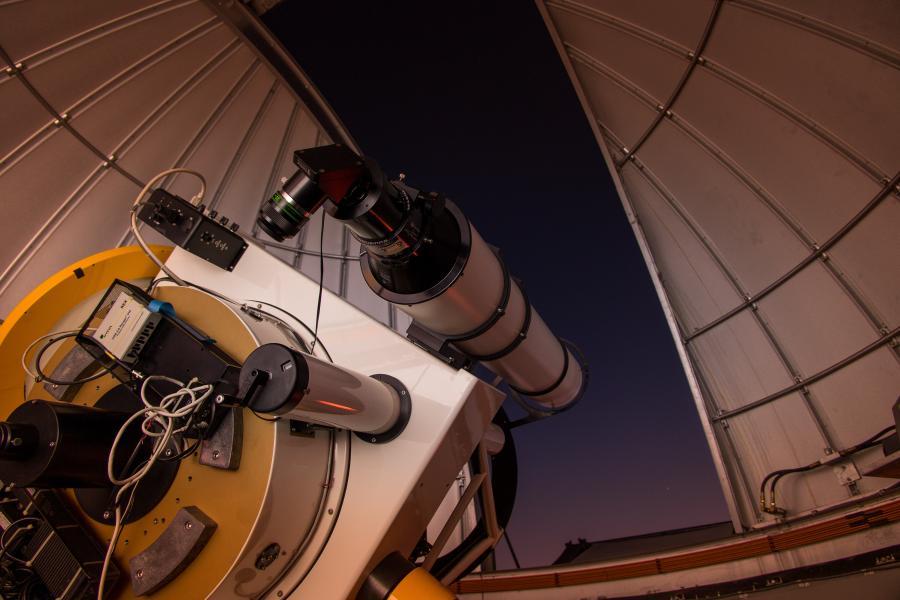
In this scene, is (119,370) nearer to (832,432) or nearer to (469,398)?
(469,398)

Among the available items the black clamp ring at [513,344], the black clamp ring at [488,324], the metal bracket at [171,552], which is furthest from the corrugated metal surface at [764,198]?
the metal bracket at [171,552]

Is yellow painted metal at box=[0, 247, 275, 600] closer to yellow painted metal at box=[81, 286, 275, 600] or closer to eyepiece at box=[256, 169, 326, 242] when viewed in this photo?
yellow painted metal at box=[81, 286, 275, 600]

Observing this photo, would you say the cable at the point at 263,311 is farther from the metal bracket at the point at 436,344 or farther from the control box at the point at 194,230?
the metal bracket at the point at 436,344

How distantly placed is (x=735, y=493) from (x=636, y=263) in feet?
14.0

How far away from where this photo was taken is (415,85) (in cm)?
825

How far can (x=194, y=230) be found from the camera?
9.07 ft

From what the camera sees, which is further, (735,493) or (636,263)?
(636,263)

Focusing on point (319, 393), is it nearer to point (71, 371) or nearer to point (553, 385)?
point (71, 371)

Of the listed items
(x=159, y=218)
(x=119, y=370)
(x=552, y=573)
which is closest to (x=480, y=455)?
(x=119, y=370)

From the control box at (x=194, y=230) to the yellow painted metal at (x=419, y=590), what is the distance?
6.70 feet

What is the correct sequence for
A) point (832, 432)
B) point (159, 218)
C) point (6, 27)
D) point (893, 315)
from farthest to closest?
1. point (832, 432)
2. point (893, 315)
3. point (6, 27)
4. point (159, 218)

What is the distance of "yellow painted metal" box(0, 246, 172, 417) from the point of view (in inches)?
89.6

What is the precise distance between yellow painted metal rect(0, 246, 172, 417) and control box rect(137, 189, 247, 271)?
0.86 ft

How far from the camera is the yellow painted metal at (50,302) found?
2275 mm
